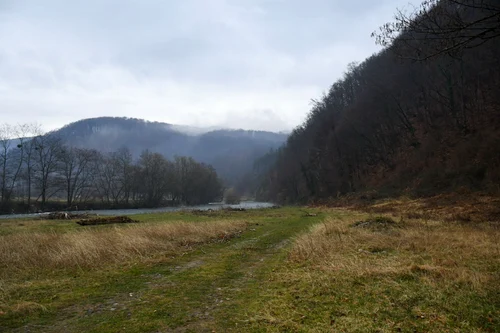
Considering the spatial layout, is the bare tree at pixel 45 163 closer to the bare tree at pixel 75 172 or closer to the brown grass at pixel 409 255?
the bare tree at pixel 75 172

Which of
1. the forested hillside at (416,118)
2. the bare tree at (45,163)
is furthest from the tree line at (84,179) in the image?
the forested hillside at (416,118)

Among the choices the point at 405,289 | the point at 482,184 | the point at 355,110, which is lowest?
the point at 405,289

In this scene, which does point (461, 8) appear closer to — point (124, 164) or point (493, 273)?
point (493, 273)

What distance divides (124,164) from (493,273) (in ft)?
369

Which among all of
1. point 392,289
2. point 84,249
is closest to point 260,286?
point 392,289

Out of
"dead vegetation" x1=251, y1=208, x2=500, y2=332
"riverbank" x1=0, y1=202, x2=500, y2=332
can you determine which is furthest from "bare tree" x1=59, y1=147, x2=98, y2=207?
"dead vegetation" x1=251, y1=208, x2=500, y2=332

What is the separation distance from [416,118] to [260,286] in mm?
66586

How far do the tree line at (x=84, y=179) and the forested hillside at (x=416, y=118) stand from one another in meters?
44.4

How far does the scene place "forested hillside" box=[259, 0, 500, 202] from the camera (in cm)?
959

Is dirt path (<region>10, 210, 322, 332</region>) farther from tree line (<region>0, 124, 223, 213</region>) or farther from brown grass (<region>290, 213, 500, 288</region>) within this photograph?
tree line (<region>0, 124, 223, 213</region>)

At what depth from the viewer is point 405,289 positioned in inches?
283

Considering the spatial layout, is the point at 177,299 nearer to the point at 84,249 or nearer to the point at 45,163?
the point at 84,249

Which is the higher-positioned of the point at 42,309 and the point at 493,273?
the point at 493,273

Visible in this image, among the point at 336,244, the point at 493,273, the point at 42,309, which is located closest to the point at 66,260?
the point at 42,309
